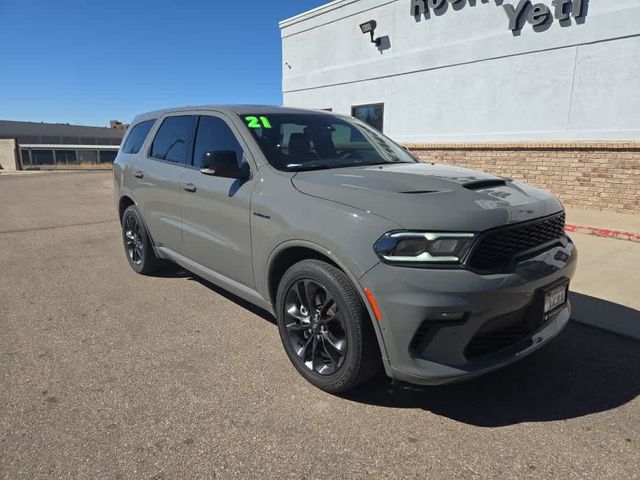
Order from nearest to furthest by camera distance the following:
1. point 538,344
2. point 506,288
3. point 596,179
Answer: point 506,288 < point 538,344 < point 596,179

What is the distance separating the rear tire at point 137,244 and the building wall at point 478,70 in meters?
8.68

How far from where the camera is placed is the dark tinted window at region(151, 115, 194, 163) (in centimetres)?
420

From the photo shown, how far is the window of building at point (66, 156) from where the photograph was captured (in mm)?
60469

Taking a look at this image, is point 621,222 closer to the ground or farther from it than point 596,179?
closer to the ground

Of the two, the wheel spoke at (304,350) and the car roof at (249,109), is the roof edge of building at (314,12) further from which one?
the wheel spoke at (304,350)

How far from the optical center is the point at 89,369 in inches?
121

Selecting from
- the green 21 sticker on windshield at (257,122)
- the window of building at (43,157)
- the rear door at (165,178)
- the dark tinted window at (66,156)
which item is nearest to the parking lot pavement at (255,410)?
the rear door at (165,178)

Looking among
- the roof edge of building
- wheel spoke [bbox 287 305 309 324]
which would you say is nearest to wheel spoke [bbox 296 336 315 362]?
wheel spoke [bbox 287 305 309 324]

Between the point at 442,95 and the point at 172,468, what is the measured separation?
11.5m

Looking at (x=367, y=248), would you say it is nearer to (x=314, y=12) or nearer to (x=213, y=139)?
(x=213, y=139)

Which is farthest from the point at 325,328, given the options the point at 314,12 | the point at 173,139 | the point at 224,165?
the point at 314,12

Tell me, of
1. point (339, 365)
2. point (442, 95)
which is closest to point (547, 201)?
point (339, 365)

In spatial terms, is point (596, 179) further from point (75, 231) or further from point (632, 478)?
point (75, 231)

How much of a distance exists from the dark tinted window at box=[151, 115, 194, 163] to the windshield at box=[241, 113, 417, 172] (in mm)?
880
